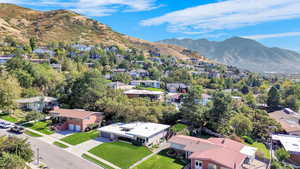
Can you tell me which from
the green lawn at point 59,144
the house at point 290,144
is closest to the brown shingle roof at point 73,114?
the green lawn at point 59,144

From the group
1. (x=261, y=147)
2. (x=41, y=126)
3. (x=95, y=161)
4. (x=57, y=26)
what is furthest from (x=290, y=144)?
(x=57, y=26)

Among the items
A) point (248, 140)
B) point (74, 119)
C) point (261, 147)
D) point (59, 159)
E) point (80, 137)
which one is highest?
point (74, 119)

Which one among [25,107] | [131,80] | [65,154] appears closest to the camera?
[65,154]

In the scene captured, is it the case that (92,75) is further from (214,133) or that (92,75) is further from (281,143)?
(281,143)

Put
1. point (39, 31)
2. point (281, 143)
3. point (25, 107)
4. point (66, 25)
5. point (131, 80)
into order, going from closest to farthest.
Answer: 1. point (281, 143)
2. point (25, 107)
3. point (131, 80)
4. point (39, 31)
5. point (66, 25)

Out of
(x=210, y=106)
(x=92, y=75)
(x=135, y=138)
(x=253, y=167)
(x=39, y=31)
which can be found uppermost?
(x=39, y=31)

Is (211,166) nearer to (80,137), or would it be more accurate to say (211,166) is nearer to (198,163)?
(198,163)

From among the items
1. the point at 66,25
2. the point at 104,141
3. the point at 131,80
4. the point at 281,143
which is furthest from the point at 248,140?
the point at 66,25

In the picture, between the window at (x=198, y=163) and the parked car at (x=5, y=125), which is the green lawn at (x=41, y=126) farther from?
the window at (x=198, y=163)
